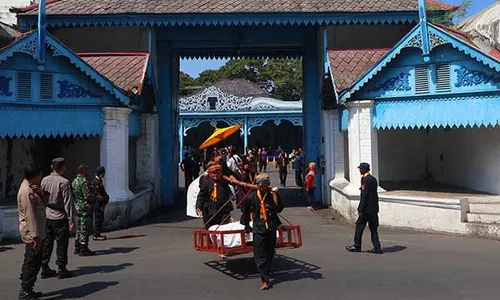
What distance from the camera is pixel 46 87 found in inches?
426

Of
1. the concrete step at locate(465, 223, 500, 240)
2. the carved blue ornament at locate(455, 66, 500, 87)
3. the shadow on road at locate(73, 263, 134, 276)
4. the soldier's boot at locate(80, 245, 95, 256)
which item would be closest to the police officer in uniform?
the shadow on road at locate(73, 263, 134, 276)

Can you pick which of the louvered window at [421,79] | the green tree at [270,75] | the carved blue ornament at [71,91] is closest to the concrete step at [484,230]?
the louvered window at [421,79]

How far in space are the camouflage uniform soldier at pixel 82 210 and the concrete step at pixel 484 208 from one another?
25.4 ft

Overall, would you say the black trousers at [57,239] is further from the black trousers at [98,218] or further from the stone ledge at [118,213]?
the stone ledge at [118,213]

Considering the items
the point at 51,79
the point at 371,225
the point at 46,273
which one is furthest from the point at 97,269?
the point at 51,79

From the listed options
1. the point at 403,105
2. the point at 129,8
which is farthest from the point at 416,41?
the point at 129,8

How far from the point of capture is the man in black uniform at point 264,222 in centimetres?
662

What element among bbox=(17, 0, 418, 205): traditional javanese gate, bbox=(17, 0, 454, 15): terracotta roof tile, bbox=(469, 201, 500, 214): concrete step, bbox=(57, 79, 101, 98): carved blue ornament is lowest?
bbox=(469, 201, 500, 214): concrete step

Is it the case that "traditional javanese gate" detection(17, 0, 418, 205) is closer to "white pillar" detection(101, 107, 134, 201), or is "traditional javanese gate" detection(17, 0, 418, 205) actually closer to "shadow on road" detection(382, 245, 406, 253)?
"white pillar" detection(101, 107, 134, 201)

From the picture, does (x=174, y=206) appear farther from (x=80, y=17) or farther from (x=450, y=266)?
(x=450, y=266)

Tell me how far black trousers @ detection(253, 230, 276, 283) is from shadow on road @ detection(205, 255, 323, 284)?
413 mm

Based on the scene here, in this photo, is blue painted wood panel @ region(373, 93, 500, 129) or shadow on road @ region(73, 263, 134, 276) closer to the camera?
shadow on road @ region(73, 263, 134, 276)

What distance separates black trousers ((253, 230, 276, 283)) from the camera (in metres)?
6.59

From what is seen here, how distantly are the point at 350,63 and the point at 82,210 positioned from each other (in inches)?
312
